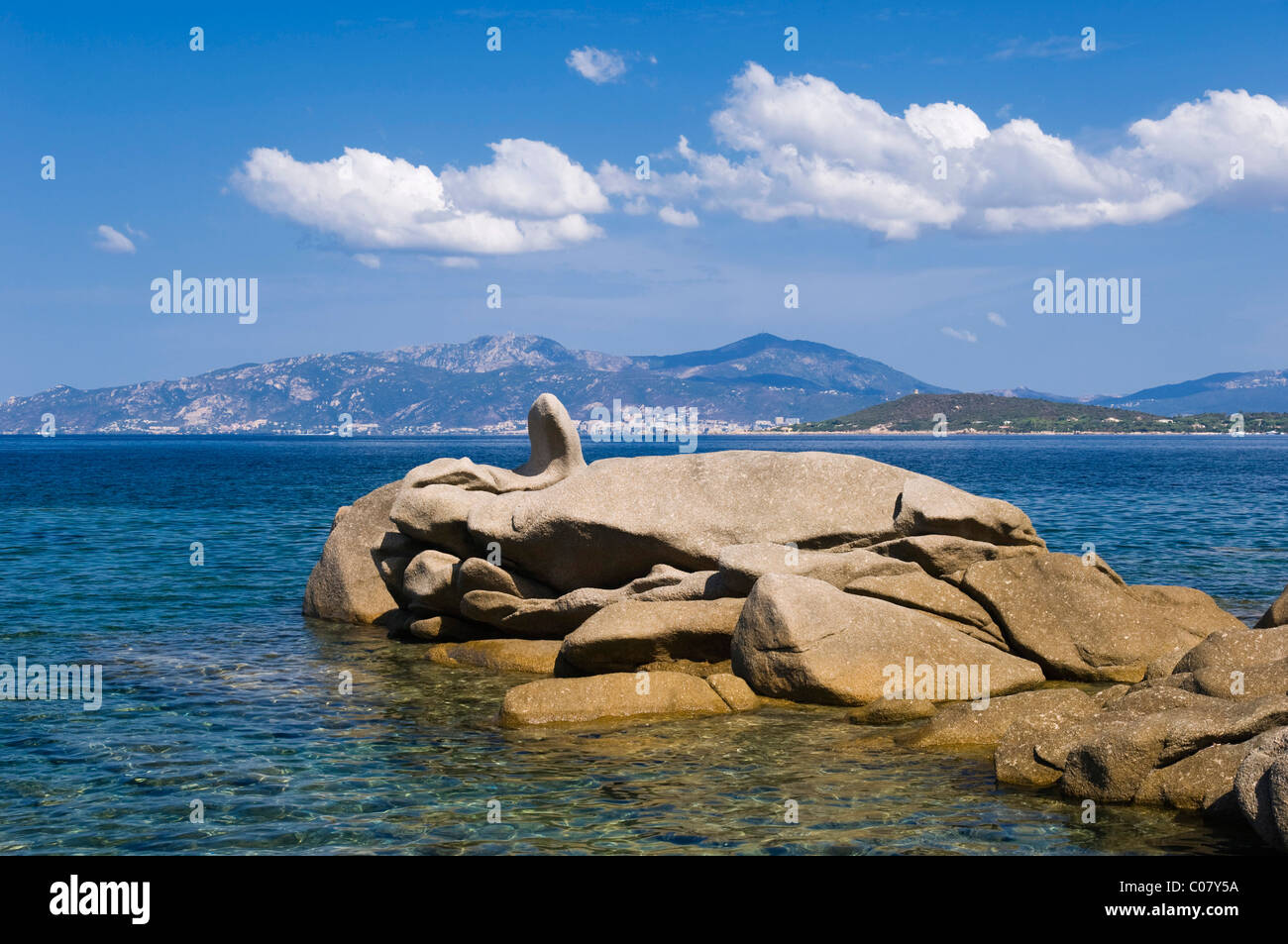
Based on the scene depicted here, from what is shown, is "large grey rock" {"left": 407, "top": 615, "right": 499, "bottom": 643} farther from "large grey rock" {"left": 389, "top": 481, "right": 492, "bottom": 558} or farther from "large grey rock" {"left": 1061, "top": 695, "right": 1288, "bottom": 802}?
"large grey rock" {"left": 1061, "top": 695, "right": 1288, "bottom": 802}

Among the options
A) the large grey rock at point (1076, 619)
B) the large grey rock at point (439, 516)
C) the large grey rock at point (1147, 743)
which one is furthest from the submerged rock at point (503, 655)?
the large grey rock at point (1147, 743)

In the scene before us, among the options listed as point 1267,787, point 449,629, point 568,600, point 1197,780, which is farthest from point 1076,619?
point 449,629

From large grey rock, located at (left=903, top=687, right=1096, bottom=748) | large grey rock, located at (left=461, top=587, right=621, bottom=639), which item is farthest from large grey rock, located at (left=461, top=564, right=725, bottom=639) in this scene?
large grey rock, located at (left=903, top=687, right=1096, bottom=748)

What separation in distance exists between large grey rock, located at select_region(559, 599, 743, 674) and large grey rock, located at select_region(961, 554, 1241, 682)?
14.5ft

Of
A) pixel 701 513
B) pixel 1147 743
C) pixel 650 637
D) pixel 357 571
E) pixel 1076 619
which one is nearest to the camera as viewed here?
pixel 1147 743

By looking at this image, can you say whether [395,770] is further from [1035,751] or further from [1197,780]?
[1197,780]

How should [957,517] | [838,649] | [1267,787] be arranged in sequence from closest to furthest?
[1267,787] < [838,649] < [957,517]

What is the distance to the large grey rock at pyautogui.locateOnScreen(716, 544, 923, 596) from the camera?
17028 mm

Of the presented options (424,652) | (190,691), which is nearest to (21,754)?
(190,691)

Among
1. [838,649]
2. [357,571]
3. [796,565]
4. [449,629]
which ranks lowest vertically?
[449,629]

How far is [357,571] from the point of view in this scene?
77.5 ft

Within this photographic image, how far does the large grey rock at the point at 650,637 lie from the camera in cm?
1630

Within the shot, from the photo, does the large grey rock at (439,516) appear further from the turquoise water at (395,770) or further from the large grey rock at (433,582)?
the turquoise water at (395,770)

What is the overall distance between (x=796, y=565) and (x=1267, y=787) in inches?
344
